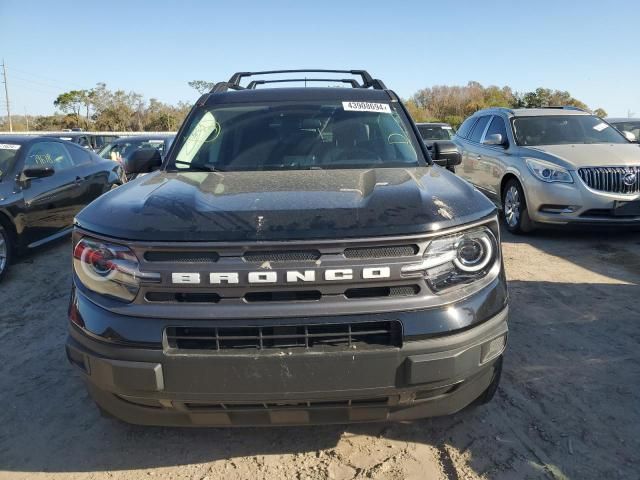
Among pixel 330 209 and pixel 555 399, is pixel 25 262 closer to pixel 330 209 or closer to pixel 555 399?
pixel 330 209

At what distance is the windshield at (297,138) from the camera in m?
3.39

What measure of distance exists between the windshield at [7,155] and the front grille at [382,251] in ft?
18.3

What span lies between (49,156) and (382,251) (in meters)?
6.28

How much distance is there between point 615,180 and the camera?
6676 millimetres

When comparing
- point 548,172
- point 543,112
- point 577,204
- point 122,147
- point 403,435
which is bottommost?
point 403,435

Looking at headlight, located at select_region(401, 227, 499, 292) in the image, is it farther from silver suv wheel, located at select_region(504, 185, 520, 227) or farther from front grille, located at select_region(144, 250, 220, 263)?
silver suv wheel, located at select_region(504, 185, 520, 227)

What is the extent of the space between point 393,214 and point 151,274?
101cm

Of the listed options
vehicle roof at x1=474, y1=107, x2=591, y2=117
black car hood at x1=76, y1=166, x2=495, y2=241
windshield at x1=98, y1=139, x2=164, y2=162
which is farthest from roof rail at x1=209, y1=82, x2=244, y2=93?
windshield at x1=98, y1=139, x2=164, y2=162

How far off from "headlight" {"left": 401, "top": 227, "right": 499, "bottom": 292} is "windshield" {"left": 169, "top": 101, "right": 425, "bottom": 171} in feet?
3.80

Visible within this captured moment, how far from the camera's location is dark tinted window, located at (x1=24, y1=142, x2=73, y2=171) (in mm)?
6533

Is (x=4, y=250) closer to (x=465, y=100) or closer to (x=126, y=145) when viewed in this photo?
(x=126, y=145)

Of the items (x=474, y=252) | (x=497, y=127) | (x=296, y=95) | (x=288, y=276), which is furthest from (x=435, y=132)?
(x=288, y=276)

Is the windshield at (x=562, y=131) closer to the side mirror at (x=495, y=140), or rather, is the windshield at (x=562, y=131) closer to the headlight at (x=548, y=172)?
the side mirror at (x=495, y=140)

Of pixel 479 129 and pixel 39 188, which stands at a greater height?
pixel 479 129
